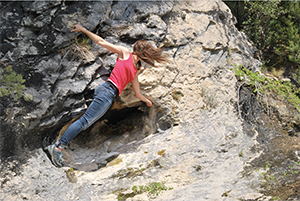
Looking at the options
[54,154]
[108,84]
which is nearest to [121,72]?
[108,84]

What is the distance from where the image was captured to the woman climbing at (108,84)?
3531mm

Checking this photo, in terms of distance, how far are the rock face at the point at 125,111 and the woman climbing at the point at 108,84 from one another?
297 millimetres

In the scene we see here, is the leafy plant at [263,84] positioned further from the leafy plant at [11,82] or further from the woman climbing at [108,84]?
the leafy plant at [11,82]

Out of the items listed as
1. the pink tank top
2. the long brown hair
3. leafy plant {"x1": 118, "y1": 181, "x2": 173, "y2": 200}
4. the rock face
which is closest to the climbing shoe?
the rock face

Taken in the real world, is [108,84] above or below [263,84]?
above

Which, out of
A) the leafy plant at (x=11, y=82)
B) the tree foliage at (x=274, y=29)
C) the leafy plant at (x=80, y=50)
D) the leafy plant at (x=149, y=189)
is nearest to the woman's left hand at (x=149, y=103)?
the leafy plant at (x=80, y=50)

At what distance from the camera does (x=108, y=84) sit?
12.0 ft

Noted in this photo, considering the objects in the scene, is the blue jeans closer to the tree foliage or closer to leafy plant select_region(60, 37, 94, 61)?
leafy plant select_region(60, 37, 94, 61)

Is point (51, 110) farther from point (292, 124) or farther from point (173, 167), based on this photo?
point (292, 124)

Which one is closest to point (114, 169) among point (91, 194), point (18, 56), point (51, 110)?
point (91, 194)

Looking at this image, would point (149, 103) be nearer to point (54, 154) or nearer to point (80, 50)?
point (80, 50)

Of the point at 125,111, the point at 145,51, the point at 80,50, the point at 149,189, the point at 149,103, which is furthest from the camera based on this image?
the point at 125,111

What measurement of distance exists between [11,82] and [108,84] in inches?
49.6

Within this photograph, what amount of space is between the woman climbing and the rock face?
297 mm
